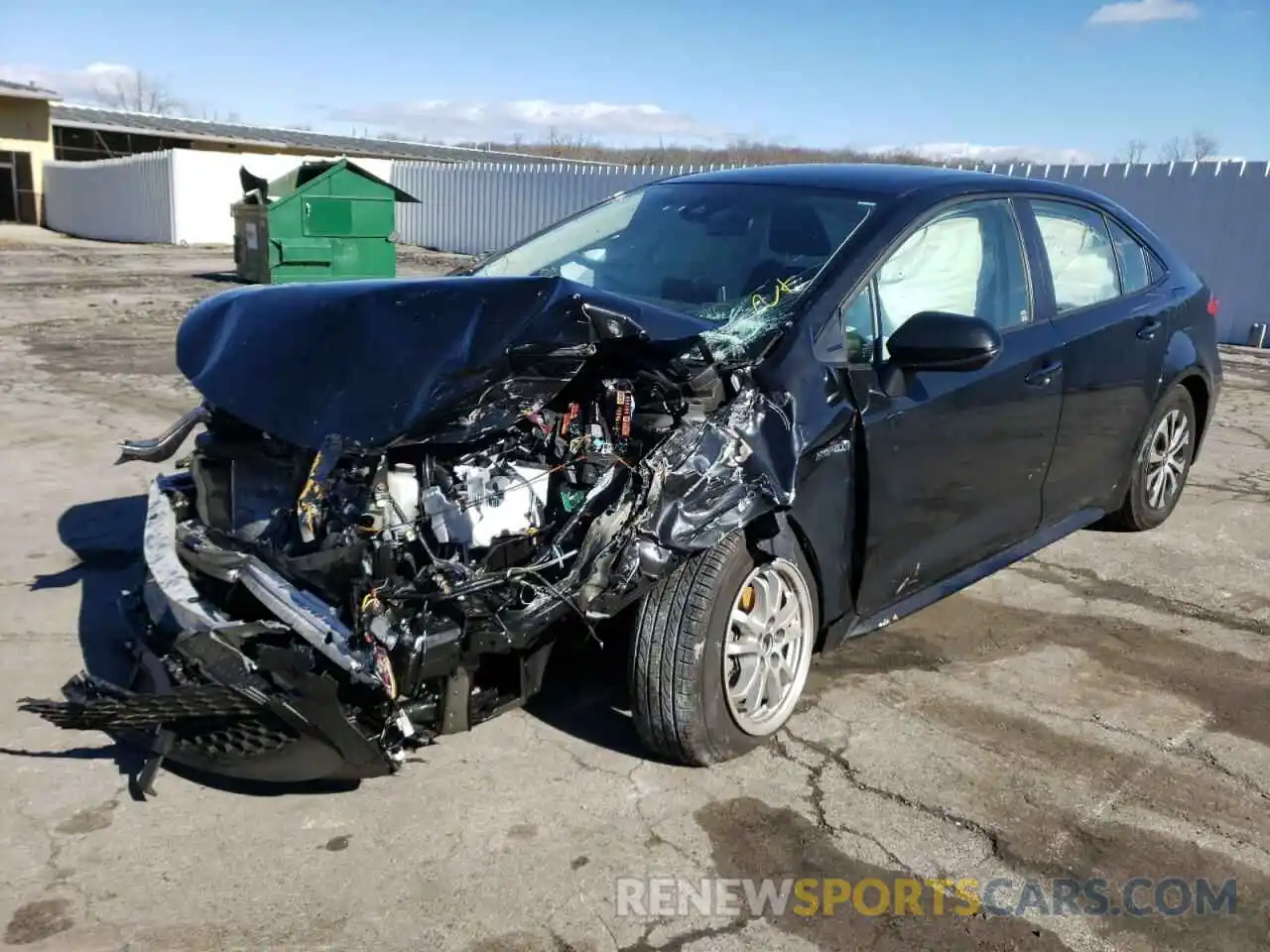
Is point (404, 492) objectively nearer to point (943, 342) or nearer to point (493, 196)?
point (943, 342)

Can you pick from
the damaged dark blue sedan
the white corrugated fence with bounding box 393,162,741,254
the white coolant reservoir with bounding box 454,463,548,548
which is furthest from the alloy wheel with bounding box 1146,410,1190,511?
the white corrugated fence with bounding box 393,162,741,254

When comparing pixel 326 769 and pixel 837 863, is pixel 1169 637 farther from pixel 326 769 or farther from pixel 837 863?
pixel 326 769

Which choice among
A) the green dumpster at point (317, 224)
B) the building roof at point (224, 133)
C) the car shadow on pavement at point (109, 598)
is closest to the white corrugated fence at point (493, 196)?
the green dumpster at point (317, 224)

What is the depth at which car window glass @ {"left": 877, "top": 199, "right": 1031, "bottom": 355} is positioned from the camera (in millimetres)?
3645

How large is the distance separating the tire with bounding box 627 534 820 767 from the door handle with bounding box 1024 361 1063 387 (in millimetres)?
1321

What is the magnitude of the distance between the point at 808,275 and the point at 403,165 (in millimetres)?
26181

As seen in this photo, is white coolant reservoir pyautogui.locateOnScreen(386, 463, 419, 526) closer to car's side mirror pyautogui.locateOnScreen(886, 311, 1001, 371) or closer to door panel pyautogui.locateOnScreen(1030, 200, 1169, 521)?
car's side mirror pyautogui.locateOnScreen(886, 311, 1001, 371)

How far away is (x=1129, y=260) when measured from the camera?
4.98 metres

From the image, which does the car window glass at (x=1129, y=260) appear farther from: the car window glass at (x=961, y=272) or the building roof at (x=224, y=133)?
the building roof at (x=224, y=133)

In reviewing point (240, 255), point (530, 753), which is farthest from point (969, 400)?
point (240, 255)

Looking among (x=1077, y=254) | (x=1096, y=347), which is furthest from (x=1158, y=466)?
(x=1077, y=254)

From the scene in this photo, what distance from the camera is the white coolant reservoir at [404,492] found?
9.68 ft

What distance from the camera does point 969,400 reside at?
148 inches

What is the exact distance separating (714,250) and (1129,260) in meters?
2.29
